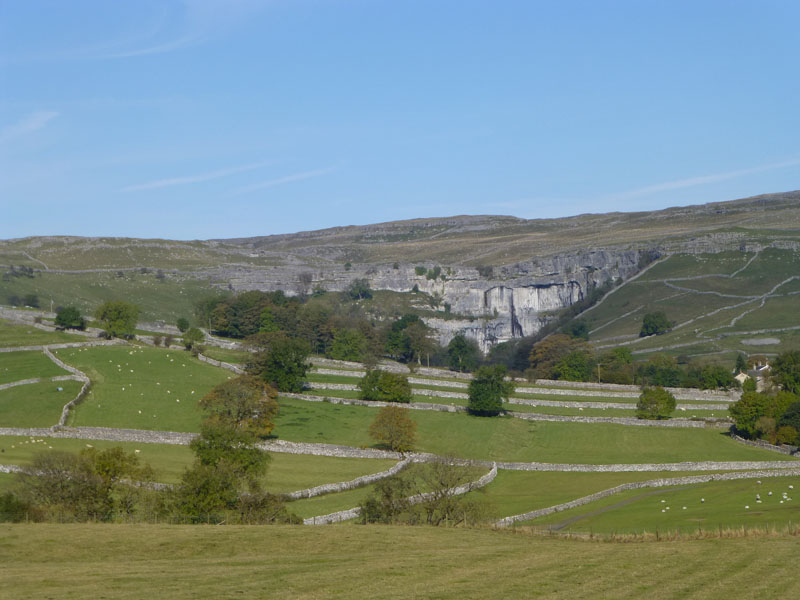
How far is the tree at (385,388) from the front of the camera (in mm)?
98062

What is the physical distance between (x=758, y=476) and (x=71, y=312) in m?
84.4

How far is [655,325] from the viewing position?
6939 inches

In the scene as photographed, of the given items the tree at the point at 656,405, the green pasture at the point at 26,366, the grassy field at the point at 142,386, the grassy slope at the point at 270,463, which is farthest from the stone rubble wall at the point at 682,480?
the green pasture at the point at 26,366

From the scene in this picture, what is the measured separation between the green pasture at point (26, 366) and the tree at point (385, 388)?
29.3 meters

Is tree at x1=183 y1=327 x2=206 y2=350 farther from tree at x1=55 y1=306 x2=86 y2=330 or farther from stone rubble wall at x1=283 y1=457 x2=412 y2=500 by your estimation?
stone rubble wall at x1=283 y1=457 x2=412 y2=500

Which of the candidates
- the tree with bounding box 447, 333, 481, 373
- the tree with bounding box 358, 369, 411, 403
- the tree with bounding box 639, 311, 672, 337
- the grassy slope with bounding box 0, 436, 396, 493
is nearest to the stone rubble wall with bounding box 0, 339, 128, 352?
the tree with bounding box 358, 369, 411, 403

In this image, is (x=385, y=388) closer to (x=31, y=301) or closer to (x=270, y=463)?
(x=270, y=463)

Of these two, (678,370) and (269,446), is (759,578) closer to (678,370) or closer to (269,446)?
(269,446)

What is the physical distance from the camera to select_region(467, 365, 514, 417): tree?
9775 centimetres

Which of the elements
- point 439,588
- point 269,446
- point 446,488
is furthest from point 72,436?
point 439,588

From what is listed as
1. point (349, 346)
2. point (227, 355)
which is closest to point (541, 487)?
point (227, 355)

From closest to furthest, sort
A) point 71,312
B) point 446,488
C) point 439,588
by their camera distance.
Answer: point 439,588, point 446,488, point 71,312

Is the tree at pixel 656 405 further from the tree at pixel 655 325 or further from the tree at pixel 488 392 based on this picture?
the tree at pixel 655 325

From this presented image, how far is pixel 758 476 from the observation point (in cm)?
7112
